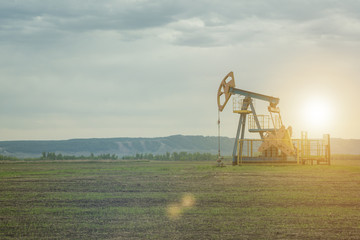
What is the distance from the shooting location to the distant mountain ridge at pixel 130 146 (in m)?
148

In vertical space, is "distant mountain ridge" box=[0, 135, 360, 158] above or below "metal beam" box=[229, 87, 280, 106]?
below

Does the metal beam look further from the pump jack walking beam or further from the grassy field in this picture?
the grassy field

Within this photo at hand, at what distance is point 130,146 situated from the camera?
6698 inches

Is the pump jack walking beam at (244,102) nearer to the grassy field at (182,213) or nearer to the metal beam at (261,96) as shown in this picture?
the metal beam at (261,96)

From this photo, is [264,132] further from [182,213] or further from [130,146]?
[130,146]

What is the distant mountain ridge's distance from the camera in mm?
148500

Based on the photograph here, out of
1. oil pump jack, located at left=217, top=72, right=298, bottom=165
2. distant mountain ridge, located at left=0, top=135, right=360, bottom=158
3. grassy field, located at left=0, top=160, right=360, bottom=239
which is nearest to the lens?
→ grassy field, located at left=0, top=160, right=360, bottom=239

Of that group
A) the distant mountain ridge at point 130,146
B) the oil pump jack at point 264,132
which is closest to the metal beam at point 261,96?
the oil pump jack at point 264,132

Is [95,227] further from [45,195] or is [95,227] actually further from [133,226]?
[45,195]

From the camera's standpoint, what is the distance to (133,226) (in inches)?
436

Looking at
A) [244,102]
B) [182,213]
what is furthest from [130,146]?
[182,213]

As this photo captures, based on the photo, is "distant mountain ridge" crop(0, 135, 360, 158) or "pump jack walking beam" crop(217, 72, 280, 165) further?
"distant mountain ridge" crop(0, 135, 360, 158)

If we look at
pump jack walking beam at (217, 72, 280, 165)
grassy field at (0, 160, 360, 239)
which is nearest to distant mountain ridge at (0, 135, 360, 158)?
pump jack walking beam at (217, 72, 280, 165)

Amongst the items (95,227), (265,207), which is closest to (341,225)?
(265,207)
